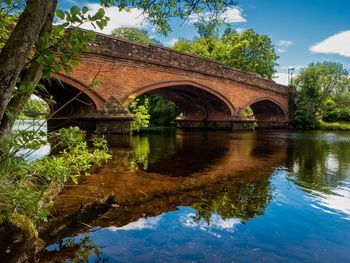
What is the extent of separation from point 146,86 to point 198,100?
8.96 metres

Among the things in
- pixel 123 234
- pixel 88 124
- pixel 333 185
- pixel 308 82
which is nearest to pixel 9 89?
pixel 123 234

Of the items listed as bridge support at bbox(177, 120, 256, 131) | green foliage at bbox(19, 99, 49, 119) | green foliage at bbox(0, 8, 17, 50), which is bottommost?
bridge support at bbox(177, 120, 256, 131)

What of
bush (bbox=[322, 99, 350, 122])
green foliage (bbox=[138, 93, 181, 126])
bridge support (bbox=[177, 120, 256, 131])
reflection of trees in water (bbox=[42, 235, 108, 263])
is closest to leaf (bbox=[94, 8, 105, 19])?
reflection of trees in water (bbox=[42, 235, 108, 263])

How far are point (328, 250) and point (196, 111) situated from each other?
2361cm

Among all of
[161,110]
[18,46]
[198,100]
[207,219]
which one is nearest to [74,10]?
[18,46]

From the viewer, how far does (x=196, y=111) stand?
26141 mm

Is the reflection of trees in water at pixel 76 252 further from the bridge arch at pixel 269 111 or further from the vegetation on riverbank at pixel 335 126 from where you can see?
the vegetation on riverbank at pixel 335 126

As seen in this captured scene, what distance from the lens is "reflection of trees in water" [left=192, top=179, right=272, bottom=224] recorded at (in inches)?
141

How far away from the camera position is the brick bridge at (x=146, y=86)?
1298 cm

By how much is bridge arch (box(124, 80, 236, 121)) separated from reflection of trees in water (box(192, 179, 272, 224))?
12863 millimetres

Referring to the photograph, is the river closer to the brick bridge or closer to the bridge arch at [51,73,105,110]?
the brick bridge

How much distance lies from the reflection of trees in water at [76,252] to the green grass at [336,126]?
33.0 meters

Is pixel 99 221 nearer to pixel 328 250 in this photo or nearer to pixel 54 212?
pixel 54 212

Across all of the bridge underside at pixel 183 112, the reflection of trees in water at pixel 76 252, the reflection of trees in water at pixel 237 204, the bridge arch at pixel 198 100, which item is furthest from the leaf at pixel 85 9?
the bridge arch at pixel 198 100
